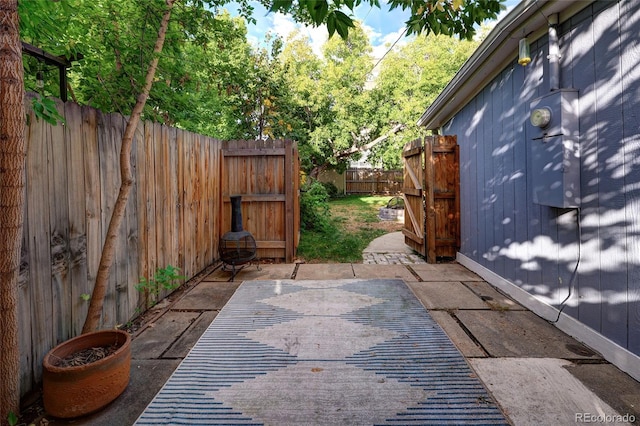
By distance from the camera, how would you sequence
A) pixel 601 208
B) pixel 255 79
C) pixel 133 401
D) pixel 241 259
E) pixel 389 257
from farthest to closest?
pixel 255 79 → pixel 389 257 → pixel 241 259 → pixel 601 208 → pixel 133 401

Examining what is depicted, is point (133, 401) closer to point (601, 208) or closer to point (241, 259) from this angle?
point (241, 259)

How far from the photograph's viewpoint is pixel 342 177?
760 inches

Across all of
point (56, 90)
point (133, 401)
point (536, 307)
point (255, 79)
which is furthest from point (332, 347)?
point (255, 79)

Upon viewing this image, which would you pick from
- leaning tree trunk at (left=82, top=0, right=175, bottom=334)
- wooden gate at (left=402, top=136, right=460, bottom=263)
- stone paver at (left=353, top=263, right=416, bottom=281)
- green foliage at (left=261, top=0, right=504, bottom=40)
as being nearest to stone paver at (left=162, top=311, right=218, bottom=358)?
leaning tree trunk at (left=82, top=0, right=175, bottom=334)

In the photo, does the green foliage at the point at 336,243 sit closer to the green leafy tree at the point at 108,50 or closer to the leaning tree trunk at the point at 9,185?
the green leafy tree at the point at 108,50

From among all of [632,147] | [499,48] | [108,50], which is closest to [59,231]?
[108,50]

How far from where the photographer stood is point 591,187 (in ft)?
7.47

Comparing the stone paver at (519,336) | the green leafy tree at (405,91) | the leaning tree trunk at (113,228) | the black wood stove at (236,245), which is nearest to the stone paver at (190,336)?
the leaning tree trunk at (113,228)

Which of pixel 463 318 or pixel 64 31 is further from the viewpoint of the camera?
pixel 463 318

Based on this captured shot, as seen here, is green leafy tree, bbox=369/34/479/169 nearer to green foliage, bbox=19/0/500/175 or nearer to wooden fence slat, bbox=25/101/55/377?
green foliage, bbox=19/0/500/175

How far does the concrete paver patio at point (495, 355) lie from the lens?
165 cm

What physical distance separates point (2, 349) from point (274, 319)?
5.73 ft

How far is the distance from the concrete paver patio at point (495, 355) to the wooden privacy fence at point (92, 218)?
17.2 inches

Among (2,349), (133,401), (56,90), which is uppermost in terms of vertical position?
(56,90)
